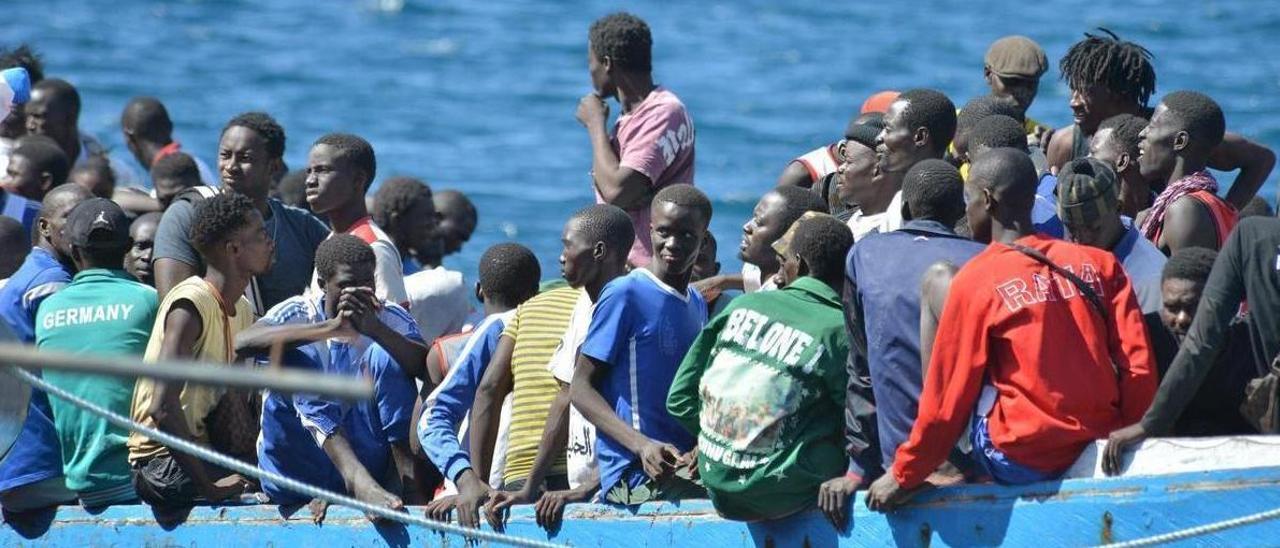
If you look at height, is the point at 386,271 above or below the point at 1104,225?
below

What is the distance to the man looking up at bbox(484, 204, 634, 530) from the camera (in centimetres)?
779

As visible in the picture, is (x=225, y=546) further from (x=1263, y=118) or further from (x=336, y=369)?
(x=1263, y=118)

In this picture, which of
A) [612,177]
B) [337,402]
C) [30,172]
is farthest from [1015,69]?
[30,172]

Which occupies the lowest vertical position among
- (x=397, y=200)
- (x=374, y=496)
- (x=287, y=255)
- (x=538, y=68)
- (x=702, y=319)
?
(x=538, y=68)

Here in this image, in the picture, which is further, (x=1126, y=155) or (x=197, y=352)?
(x=1126, y=155)

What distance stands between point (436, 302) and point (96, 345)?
152cm

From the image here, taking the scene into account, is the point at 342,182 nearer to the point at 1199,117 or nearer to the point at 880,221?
the point at 880,221

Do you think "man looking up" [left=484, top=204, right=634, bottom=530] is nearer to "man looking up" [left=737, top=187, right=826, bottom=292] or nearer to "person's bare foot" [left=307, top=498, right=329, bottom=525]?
"man looking up" [left=737, top=187, right=826, bottom=292]

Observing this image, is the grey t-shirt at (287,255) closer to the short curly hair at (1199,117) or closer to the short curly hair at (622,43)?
the short curly hair at (622,43)

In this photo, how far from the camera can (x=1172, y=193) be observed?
8.34 metres

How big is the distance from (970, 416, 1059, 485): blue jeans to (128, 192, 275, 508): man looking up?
2.96 meters

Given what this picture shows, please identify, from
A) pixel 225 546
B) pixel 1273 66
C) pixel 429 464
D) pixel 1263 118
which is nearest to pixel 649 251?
pixel 429 464

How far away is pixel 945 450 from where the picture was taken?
267 inches

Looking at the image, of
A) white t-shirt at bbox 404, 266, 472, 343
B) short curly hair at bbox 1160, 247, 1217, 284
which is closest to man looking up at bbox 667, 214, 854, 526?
short curly hair at bbox 1160, 247, 1217, 284
